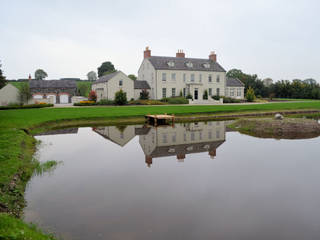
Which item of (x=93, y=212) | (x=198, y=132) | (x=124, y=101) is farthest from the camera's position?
(x=124, y=101)

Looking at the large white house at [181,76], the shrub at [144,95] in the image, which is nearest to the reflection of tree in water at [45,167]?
the shrub at [144,95]

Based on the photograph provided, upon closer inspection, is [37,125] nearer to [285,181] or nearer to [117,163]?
[117,163]

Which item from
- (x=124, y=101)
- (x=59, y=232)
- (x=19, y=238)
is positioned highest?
(x=124, y=101)

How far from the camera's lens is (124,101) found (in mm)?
38969

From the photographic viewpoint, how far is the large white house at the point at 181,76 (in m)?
45.0

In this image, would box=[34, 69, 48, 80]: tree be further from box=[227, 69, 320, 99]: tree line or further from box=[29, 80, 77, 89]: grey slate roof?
box=[227, 69, 320, 99]: tree line

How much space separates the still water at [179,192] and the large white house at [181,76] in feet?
108

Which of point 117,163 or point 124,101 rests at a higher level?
point 124,101

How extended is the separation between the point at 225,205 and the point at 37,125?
16646mm

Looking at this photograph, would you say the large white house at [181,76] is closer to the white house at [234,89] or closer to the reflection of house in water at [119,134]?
the white house at [234,89]

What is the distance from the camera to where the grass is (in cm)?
442

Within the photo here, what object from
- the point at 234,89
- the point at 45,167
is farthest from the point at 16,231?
the point at 234,89

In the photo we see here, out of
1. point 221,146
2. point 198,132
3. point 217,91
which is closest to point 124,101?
point 217,91

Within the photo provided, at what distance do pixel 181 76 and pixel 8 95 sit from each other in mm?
28720
